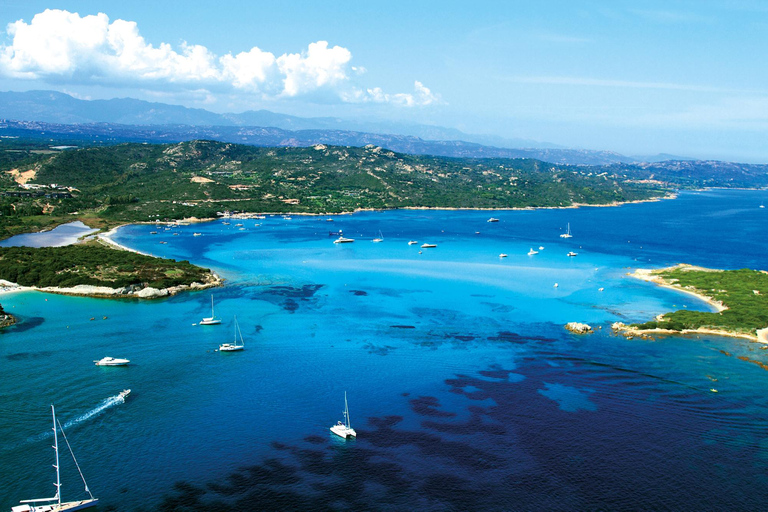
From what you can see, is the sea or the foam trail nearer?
the sea

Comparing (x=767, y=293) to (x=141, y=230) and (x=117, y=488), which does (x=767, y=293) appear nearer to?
(x=117, y=488)

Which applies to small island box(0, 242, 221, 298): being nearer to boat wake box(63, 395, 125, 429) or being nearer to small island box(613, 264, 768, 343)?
boat wake box(63, 395, 125, 429)

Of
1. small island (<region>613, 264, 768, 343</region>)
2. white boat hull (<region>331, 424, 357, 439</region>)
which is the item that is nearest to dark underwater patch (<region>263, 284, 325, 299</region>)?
white boat hull (<region>331, 424, 357, 439</region>)

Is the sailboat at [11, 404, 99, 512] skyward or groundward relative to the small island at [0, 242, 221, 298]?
groundward

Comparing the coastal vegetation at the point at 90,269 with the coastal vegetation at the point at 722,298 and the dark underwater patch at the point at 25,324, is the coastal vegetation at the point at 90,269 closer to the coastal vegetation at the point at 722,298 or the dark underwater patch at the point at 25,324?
the dark underwater patch at the point at 25,324

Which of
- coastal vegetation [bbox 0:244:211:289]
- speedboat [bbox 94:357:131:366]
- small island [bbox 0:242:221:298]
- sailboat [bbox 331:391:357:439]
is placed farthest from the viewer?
coastal vegetation [bbox 0:244:211:289]

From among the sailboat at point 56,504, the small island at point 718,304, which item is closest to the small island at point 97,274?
the sailboat at point 56,504

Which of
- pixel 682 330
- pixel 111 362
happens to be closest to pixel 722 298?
pixel 682 330
